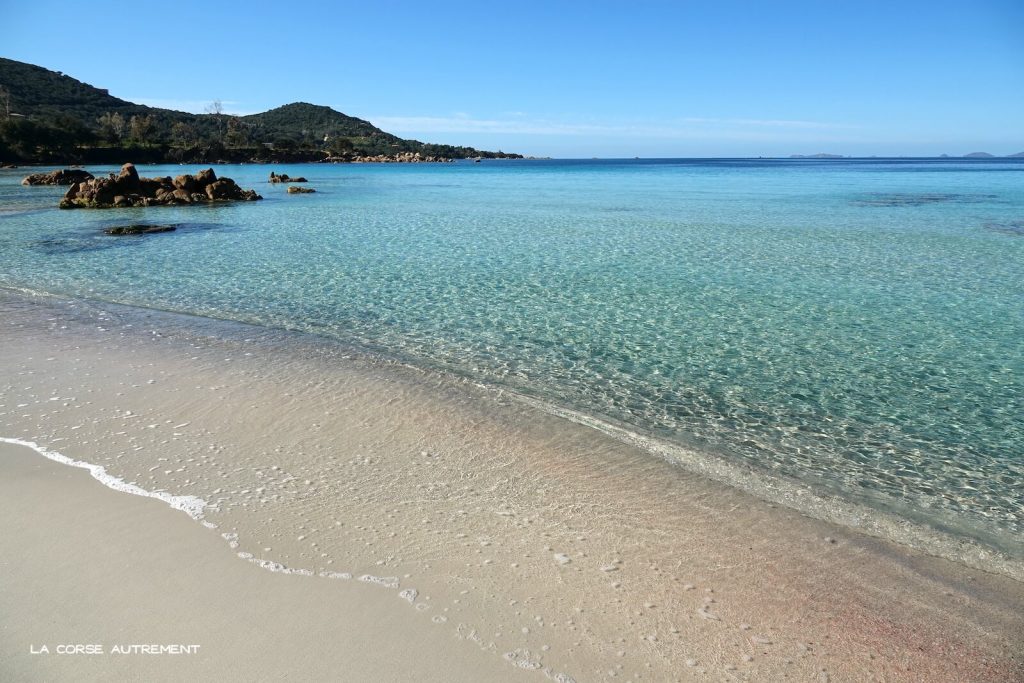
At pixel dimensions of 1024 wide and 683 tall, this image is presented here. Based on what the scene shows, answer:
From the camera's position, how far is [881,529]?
4297mm

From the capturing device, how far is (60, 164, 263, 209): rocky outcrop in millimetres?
29516

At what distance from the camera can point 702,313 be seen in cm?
977

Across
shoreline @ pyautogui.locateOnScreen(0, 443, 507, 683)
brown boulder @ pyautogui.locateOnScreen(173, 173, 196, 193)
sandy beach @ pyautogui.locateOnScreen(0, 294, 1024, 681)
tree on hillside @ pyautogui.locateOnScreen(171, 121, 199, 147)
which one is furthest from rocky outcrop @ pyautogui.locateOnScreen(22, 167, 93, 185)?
tree on hillside @ pyautogui.locateOnScreen(171, 121, 199, 147)

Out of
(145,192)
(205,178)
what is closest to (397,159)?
(205,178)

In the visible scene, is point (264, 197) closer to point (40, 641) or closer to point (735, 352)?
point (735, 352)

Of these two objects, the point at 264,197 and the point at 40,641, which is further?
the point at 264,197

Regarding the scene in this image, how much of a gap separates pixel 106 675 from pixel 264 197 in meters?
37.8

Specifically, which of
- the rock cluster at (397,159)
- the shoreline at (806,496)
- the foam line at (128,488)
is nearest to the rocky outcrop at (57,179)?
the shoreline at (806,496)

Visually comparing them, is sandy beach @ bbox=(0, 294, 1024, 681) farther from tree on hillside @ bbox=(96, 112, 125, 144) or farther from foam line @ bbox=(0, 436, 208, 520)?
tree on hillside @ bbox=(96, 112, 125, 144)

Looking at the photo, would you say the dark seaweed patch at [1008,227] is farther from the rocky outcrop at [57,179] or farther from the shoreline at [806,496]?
the rocky outcrop at [57,179]

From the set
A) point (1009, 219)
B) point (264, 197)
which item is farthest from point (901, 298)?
point (264, 197)

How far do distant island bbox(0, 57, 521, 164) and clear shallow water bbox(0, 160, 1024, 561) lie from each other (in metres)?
79.6

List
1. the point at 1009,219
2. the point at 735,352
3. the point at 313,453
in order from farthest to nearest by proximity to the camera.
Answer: the point at 1009,219 < the point at 735,352 < the point at 313,453

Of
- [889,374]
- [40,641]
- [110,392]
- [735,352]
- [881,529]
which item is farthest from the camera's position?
[735,352]
